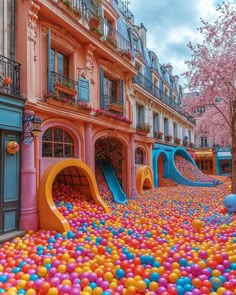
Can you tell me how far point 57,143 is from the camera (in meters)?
8.30

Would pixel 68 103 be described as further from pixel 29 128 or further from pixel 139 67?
pixel 139 67

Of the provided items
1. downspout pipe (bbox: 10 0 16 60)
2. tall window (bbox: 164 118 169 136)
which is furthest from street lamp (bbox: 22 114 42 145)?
tall window (bbox: 164 118 169 136)

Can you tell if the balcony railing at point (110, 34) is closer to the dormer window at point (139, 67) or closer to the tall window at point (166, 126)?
the dormer window at point (139, 67)

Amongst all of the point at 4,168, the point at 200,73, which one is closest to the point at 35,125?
the point at 4,168

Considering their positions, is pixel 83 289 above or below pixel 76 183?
below

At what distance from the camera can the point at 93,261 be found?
4750mm

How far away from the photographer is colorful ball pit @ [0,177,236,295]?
3844 millimetres

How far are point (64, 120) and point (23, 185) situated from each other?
Answer: 2642 mm

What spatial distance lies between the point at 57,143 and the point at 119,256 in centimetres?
456

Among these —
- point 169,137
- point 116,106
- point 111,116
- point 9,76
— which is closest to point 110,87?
point 116,106

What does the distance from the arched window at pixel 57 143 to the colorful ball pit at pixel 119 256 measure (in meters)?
1.22

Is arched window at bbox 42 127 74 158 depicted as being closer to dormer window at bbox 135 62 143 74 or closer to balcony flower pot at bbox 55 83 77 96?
balcony flower pot at bbox 55 83 77 96

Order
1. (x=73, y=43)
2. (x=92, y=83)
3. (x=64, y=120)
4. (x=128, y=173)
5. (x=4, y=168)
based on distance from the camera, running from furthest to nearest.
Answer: (x=128, y=173), (x=92, y=83), (x=73, y=43), (x=64, y=120), (x=4, y=168)

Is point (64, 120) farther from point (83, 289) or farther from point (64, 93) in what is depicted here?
point (83, 289)
